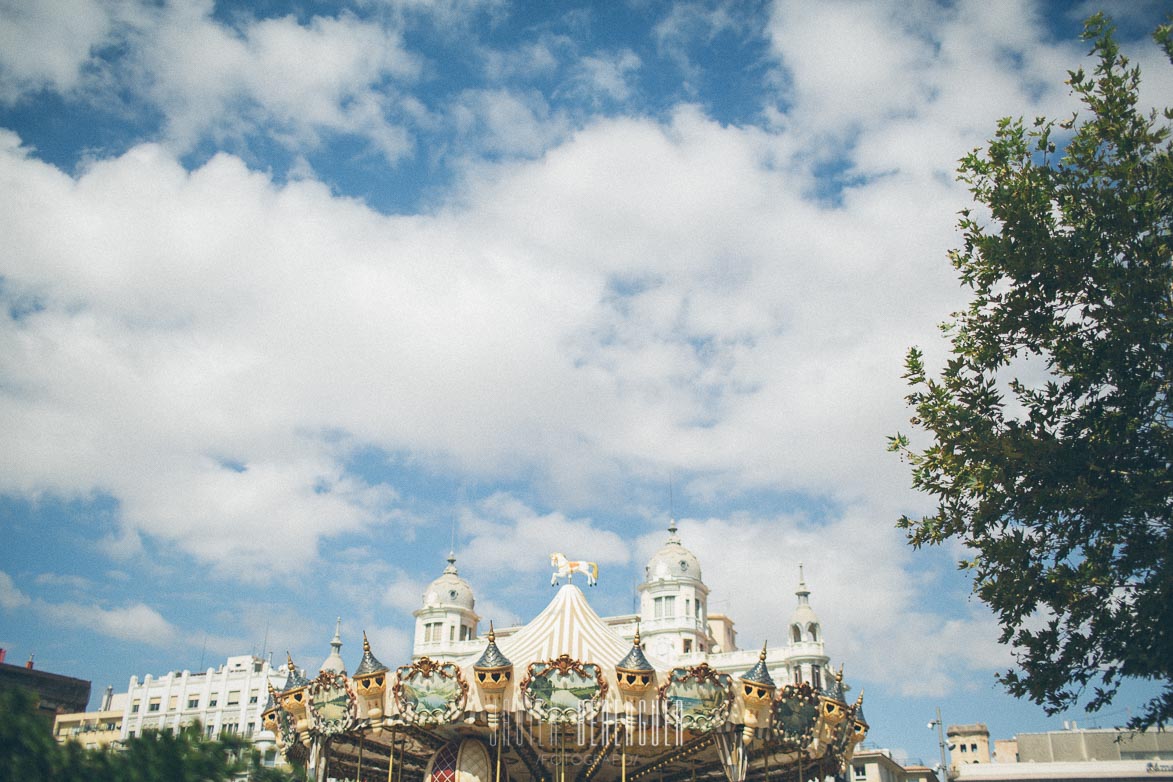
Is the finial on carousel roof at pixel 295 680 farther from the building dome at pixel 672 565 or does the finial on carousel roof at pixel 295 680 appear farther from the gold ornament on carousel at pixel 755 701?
the building dome at pixel 672 565

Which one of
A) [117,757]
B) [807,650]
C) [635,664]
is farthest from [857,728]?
[807,650]

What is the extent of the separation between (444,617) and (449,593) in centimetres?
187

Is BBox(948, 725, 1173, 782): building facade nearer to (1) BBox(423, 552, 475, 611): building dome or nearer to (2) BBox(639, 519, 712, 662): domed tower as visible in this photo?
(2) BBox(639, 519, 712, 662): domed tower

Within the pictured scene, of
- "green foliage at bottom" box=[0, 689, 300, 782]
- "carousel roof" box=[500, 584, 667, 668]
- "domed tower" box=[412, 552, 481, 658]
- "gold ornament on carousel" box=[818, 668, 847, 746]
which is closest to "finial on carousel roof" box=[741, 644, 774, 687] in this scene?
"gold ornament on carousel" box=[818, 668, 847, 746]

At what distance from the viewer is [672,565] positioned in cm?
7019

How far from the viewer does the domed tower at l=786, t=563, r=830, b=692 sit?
62656 millimetres

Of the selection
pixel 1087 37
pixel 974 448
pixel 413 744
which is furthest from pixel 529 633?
pixel 1087 37

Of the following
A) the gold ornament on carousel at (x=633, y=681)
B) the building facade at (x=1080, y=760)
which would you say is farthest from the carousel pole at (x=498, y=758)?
the building facade at (x=1080, y=760)

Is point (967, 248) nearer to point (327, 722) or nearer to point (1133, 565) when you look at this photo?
point (1133, 565)

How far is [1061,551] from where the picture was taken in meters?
15.9

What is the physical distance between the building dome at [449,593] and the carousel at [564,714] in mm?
46073

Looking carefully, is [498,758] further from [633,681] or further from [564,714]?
[633,681]

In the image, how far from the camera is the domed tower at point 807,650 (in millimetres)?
62656

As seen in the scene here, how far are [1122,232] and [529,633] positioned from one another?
754 inches
